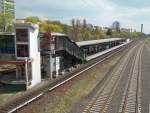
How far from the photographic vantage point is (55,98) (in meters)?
27.7

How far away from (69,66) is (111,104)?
2747cm

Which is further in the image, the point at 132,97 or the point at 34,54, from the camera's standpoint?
the point at 34,54

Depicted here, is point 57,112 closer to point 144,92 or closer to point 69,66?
point 144,92

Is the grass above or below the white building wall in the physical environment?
below

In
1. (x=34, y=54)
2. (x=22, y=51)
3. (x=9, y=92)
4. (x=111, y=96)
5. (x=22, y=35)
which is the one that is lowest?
(x=9, y=92)

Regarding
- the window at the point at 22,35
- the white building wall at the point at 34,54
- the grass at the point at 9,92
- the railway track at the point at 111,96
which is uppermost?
the window at the point at 22,35

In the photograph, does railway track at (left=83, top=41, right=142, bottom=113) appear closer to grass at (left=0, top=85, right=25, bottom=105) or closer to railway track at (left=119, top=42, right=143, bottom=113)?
railway track at (left=119, top=42, right=143, bottom=113)

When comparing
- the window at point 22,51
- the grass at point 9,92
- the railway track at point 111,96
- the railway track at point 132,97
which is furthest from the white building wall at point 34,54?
the railway track at point 132,97

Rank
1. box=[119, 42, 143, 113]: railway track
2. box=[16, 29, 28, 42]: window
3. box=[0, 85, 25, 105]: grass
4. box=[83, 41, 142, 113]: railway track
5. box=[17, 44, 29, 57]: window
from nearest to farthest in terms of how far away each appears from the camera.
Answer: box=[119, 42, 143, 113]: railway track → box=[83, 41, 142, 113]: railway track → box=[0, 85, 25, 105]: grass → box=[16, 29, 28, 42]: window → box=[17, 44, 29, 57]: window

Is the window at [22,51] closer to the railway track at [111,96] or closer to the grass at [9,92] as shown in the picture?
the grass at [9,92]

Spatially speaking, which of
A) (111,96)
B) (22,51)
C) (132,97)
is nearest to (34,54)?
(22,51)

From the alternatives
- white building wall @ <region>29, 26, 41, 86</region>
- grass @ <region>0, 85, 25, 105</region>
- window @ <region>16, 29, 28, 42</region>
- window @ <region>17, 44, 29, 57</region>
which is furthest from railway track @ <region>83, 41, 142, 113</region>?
window @ <region>16, 29, 28, 42</region>

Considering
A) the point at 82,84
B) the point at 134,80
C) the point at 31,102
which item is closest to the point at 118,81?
the point at 134,80

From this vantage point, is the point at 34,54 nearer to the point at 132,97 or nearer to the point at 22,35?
the point at 22,35
